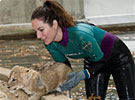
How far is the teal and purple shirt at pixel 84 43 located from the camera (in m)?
3.03

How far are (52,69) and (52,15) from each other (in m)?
1.02

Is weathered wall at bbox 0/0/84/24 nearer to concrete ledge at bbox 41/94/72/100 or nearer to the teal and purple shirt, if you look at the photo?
concrete ledge at bbox 41/94/72/100

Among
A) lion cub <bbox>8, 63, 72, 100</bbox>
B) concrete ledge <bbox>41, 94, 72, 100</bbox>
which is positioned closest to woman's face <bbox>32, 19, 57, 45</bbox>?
lion cub <bbox>8, 63, 72, 100</bbox>

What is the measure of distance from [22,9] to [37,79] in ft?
50.5

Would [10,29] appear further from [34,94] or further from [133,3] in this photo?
[34,94]

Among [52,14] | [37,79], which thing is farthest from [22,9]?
[52,14]

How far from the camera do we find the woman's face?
3.04m

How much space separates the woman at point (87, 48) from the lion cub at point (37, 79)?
228 millimetres

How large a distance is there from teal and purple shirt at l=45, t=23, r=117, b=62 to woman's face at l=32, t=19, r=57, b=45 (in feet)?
0.46

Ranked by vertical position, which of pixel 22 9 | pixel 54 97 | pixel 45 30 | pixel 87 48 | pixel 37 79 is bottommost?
pixel 54 97

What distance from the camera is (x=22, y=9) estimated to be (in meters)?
18.5

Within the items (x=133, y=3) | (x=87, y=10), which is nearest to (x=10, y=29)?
(x=87, y=10)

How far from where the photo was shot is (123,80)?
11.0ft

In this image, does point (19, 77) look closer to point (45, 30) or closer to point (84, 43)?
point (45, 30)
